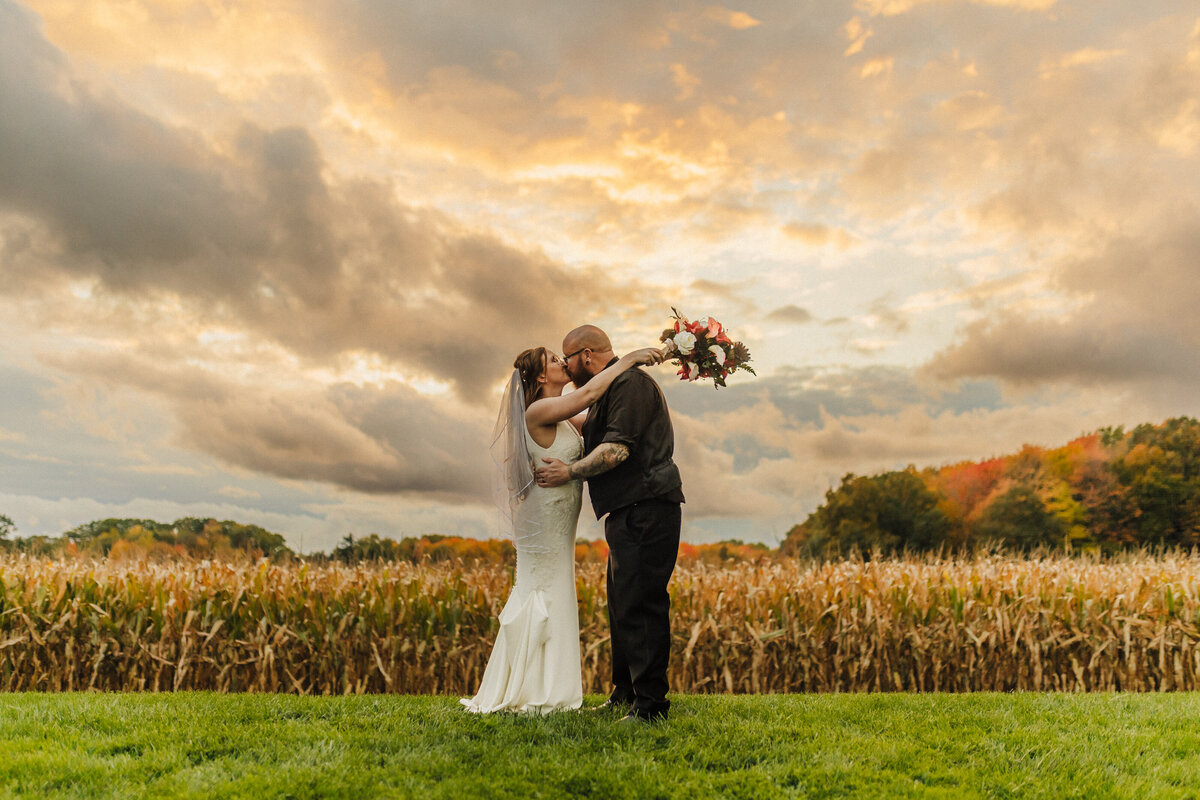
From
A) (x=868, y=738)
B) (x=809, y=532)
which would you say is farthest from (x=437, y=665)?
(x=809, y=532)

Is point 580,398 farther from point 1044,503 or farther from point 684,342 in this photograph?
point 1044,503

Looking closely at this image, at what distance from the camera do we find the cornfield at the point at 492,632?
363 inches

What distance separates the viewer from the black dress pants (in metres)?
5.86

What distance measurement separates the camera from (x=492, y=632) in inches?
364

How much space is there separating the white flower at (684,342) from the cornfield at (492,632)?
3.97 m

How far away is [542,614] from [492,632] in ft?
10.6

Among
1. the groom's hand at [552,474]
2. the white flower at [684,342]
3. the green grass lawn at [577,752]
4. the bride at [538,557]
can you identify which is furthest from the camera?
the white flower at [684,342]

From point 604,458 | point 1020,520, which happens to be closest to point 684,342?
point 604,458

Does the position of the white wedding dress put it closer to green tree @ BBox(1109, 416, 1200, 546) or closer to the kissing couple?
the kissing couple

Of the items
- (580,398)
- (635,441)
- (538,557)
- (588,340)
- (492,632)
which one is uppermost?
(588,340)

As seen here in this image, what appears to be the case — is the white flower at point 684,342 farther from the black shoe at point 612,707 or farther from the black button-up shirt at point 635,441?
the black shoe at point 612,707

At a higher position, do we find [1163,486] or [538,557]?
[1163,486]

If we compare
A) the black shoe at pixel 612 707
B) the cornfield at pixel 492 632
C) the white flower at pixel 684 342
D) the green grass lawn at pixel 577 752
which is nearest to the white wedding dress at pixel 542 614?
the black shoe at pixel 612 707

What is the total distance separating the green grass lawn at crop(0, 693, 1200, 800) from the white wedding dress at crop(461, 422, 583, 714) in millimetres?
292
